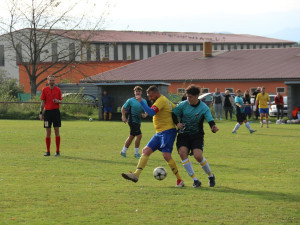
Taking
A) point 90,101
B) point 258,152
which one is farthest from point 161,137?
point 90,101

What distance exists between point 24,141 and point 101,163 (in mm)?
7757

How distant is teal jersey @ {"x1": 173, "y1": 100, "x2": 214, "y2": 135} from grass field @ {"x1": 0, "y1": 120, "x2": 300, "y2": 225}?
1.03m

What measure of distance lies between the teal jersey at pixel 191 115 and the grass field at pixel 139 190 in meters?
1.03

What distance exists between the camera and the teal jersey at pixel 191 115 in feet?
37.6

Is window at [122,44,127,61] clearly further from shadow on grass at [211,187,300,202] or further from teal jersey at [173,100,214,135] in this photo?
shadow on grass at [211,187,300,202]

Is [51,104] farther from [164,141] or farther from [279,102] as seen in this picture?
[279,102]

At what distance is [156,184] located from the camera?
1219 cm

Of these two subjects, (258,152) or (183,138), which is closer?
(183,138)

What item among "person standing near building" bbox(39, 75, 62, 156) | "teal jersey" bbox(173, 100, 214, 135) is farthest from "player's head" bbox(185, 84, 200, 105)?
"person standing near building" bbox(39, 75, 62, 156)

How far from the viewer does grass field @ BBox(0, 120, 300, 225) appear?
8.91 m

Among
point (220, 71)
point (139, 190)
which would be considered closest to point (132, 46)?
Answer: point (220, 71)

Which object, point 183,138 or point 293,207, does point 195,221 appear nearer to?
point 293,207

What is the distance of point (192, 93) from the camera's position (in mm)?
11250

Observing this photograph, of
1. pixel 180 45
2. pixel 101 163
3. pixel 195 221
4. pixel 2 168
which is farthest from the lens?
pixel 180 45
